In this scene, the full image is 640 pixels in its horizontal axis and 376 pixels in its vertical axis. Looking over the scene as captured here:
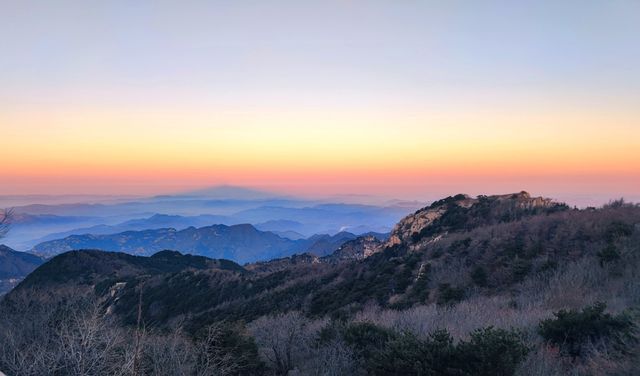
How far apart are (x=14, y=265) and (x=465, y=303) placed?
174m

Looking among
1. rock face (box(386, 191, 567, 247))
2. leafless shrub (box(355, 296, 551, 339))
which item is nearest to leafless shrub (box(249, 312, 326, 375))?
leafless shrub (box(355, 296, 551, 339))

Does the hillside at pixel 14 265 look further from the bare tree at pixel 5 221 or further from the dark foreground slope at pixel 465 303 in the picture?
the bare tree at pixel 5 221

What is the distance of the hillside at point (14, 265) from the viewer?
139 m

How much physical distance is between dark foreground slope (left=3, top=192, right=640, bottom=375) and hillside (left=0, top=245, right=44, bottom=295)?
109m

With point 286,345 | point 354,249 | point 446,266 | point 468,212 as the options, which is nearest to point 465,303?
point 286,345

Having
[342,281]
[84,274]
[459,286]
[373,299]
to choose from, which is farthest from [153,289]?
[459,286]

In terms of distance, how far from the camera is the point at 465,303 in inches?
598

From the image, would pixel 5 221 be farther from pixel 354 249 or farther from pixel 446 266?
pixel 354 249

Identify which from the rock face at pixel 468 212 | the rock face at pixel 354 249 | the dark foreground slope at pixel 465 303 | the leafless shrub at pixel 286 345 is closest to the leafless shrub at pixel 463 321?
the dark foreground slope at pixel 465 303

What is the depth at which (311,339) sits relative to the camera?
38.6 feet

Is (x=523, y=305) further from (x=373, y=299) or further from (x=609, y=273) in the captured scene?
(x=373, y=299)

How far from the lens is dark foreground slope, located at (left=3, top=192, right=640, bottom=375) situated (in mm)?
7027

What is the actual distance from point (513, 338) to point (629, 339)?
2107mm

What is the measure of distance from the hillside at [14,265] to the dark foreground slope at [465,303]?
109m
